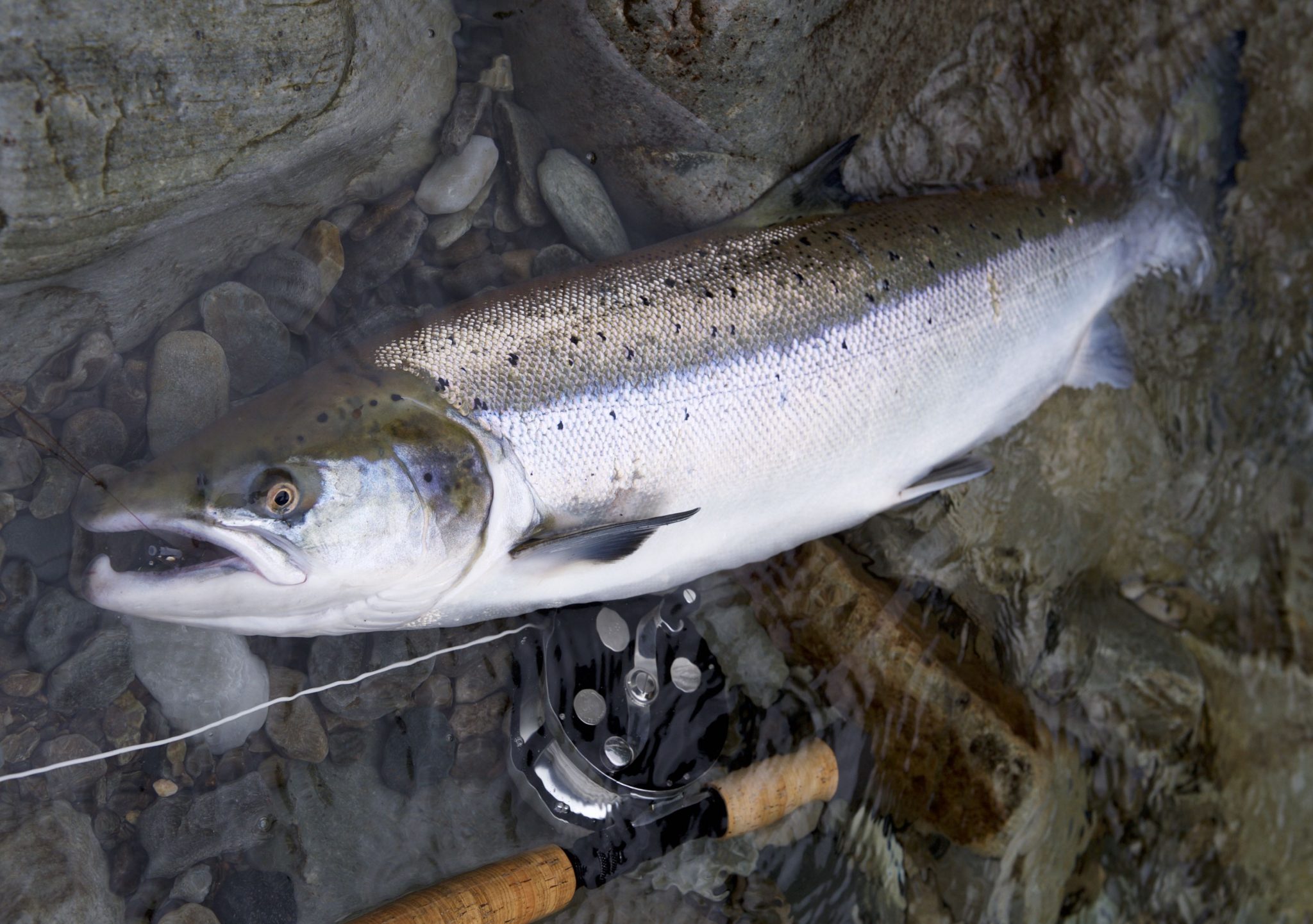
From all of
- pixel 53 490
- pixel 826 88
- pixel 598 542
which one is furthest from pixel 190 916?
pixel 826 88

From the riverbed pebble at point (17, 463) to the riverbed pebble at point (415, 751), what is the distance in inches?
46.4

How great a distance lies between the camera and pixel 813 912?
271 centimetres

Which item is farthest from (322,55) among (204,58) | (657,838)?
(657,838)

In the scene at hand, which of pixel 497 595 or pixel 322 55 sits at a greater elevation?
pixel 322 55

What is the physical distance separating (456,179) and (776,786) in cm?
209

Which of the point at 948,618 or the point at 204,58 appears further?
the point at 948,618

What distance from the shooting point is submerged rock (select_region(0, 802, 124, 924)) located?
1.96m

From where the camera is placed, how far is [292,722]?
2359 millimetres

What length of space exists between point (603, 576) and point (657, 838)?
30.2 inches

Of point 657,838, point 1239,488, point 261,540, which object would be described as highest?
point 261,540

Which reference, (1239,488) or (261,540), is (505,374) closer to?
(261,540)

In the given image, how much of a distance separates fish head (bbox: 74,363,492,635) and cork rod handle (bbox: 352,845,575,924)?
72 cm

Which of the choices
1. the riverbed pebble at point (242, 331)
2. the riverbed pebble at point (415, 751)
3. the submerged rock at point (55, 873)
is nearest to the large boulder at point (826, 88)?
the riverbed pebble at point (242, 331)

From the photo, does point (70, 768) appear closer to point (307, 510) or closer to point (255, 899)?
point (255, 899)
